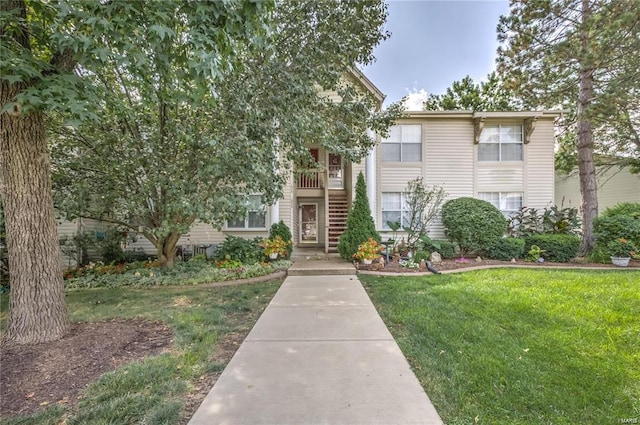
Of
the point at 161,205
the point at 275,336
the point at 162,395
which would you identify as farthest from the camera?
the point at 161,205

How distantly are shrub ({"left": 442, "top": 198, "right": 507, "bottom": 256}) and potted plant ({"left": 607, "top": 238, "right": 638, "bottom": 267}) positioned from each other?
8.96 feet

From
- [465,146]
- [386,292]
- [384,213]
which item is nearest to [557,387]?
[386,292]

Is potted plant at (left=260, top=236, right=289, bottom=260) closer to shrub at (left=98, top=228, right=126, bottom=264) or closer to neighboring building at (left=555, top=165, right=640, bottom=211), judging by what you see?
shrub at (left=98, top=228, right=126, bottom=264)

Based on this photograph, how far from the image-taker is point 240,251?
28.9ft

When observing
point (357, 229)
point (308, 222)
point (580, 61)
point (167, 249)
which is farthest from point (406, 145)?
point (167, 249)

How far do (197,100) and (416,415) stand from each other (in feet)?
12.2

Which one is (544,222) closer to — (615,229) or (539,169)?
(615,229)

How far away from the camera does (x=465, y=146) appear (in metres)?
11.2

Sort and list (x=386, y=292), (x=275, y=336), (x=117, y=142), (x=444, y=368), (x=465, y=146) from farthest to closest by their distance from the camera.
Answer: (x=465, y=146), (x=117, y=142), (x=386, y=292), (x=275, y=336), (x=444, y=368)

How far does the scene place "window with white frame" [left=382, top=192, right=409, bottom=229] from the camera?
36.7 feet

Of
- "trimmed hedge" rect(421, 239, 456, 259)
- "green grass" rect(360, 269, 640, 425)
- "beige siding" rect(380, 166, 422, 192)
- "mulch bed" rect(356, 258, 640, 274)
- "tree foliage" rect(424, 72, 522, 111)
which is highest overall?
"tree foliage" rect(424, 72, 522, 111)

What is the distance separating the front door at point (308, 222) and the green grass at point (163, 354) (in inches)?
246

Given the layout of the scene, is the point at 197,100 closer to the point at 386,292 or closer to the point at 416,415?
the point at 416,415

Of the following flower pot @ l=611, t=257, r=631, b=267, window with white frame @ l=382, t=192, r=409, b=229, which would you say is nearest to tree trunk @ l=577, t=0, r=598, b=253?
flower pot @ l=611, t=257, r=631, b=267
